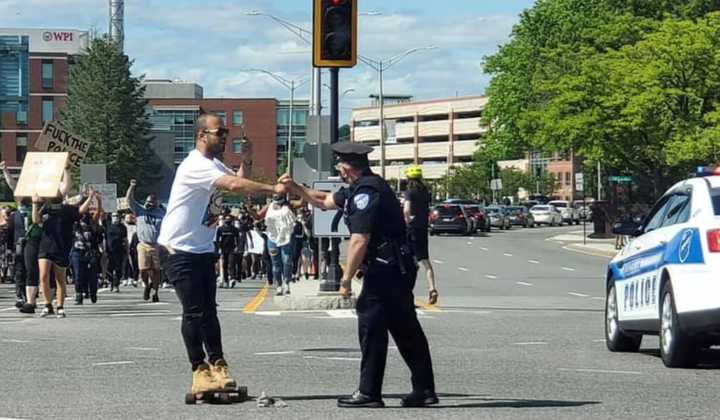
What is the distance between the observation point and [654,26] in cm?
5934

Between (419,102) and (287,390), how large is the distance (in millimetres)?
176455

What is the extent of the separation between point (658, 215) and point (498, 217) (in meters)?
75.0

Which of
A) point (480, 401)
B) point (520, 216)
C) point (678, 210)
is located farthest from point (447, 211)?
point (480, 401)

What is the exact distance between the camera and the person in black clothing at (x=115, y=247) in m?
30.0

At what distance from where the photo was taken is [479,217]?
78625mm

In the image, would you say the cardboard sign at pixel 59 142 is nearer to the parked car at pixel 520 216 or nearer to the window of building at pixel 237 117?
the parked car at pixel 520 216

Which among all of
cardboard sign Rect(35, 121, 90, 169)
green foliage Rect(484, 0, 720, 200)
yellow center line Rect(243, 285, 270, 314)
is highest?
green foliage Rect(484, 0, 720, 200)

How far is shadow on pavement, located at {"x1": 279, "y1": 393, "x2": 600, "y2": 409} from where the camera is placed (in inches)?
404

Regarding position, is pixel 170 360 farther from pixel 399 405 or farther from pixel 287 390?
pixel 399 405

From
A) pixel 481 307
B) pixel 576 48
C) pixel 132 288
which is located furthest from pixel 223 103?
pixel 481 307

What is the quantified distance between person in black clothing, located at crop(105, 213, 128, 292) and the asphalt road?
6.19 meters

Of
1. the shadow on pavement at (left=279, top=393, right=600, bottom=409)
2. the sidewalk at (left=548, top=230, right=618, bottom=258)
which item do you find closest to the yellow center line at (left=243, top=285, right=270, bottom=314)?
the shadow on pavement at (left=279, top=393, right=600, bottom=409)

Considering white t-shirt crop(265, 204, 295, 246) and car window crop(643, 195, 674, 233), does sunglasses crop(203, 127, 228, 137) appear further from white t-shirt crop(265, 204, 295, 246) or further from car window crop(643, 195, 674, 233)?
white t-shirt crop(265, 204, 295, 246)

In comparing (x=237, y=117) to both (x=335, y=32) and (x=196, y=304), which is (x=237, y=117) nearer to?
(x=335, y=32)
